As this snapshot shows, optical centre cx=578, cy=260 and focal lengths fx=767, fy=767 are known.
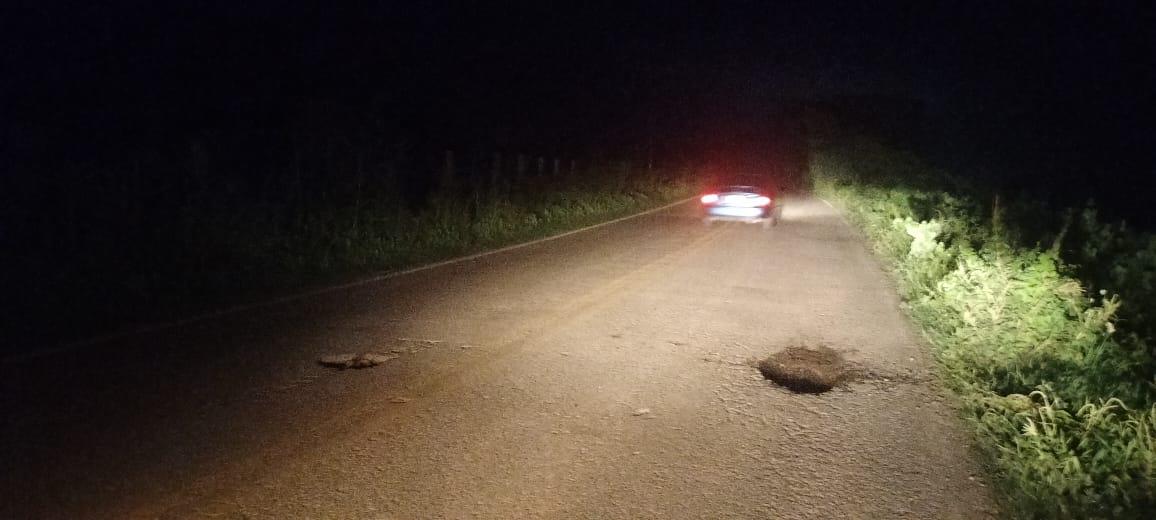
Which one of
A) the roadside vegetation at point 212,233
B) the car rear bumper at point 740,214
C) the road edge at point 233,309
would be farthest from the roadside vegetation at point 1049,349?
the roadside vegetation at point 212,233

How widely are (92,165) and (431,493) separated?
1031 cm

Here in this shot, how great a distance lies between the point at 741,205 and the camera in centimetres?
2003

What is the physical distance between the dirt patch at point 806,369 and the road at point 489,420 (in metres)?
0.19

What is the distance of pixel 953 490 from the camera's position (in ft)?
15.2

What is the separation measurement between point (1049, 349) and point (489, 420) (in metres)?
4.92

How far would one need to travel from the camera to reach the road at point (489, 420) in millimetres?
4398

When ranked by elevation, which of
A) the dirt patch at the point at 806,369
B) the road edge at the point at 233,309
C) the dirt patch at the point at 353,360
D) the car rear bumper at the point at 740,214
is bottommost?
the road edge at the point at 233,309

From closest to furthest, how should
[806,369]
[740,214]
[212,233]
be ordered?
[806,369] → [212,233] → [740,214]

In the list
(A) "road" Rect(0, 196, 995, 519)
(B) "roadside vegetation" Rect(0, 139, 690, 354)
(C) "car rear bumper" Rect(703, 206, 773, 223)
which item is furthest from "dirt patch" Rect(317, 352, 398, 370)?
(C) "car rear bumper" Rect(703, 206, 773, 223)

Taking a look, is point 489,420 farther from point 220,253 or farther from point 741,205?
point 741,205

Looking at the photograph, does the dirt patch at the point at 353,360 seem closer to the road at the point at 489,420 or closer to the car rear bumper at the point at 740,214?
the road at the point at 489,420

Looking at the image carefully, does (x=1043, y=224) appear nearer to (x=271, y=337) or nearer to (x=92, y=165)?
(x=271, y=337)

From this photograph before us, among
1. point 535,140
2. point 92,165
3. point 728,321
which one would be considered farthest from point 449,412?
point 535,140

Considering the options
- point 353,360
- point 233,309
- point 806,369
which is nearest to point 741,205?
point 806,369
